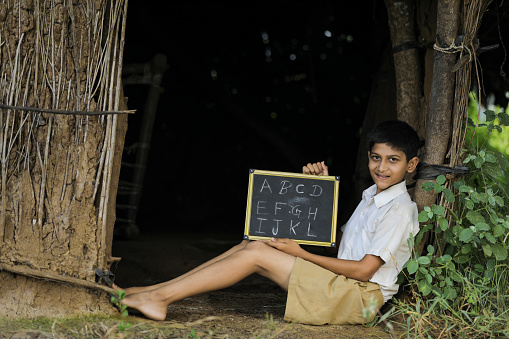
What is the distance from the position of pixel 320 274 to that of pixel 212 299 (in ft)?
2.88

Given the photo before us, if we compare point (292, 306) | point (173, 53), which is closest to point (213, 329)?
point (292, 306)

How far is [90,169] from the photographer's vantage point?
101 inches

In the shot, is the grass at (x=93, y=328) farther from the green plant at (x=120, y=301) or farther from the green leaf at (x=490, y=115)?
the green leaf at (x=490, y=115)

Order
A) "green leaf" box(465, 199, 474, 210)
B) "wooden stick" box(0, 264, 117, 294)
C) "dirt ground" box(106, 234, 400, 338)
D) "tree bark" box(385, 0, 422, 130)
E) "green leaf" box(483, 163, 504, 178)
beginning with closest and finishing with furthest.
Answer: "wooden stick" box(0, 264, 117, 294)
"dirt ground" box(106, 234, 400, 338)
"green leaf" box(465, 199, 474, 210)
"green leaf" box(483, 163, 504, 178)
"tree bark" box(385, 0, 422, 130)

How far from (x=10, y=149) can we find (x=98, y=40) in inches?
24.5

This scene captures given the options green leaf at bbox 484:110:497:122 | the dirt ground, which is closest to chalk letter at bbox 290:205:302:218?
the dirt ground

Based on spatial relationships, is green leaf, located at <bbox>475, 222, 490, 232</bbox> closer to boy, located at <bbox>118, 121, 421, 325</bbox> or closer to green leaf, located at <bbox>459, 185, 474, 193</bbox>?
green leaf, located at <bbox>459, 185, 474, 193</bbox>

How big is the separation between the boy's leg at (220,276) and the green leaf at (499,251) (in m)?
0.93

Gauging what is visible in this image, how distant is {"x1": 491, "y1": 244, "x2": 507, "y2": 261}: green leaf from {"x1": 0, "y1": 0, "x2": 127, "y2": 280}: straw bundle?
1.81 metres

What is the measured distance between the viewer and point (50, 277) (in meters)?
2.46

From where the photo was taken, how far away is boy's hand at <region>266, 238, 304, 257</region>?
269cm

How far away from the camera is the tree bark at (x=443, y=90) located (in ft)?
9.41

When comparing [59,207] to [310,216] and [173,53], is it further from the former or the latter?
[173,53]

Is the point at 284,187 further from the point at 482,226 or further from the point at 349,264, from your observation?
the point at 482,226
